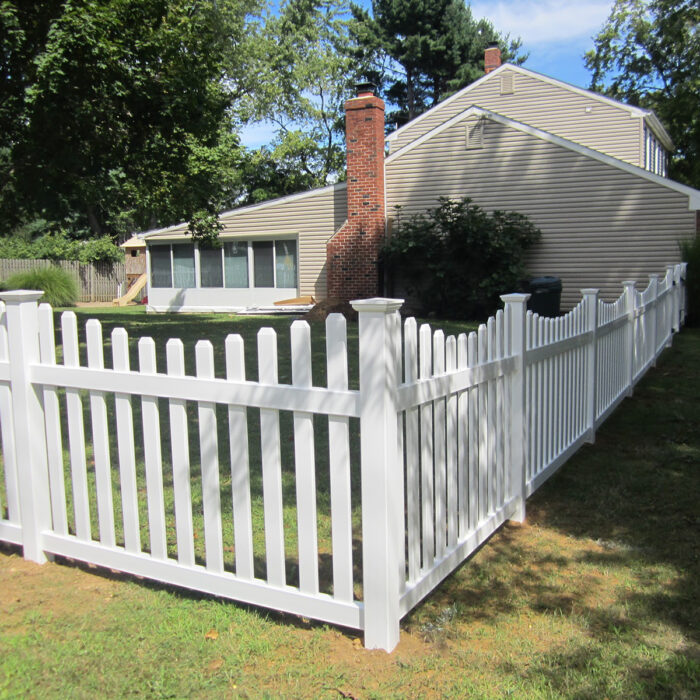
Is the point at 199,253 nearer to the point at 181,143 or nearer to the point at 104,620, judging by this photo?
the point at 181,143

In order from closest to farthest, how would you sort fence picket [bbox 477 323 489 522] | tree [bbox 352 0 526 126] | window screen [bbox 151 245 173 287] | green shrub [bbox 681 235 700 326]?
fence picket [bbox 477 323 489 522]
green shrub [bbox 681 235 700 326]
window screen [bbox 151 245 173 287]
tree [bbox 352 0 526 126]

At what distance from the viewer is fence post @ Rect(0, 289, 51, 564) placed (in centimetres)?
369

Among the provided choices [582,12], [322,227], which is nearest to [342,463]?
[322,227]

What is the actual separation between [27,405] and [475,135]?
52.1 feet

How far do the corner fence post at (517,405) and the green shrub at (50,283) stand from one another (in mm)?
22398

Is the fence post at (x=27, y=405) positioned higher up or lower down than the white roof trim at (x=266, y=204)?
lower down

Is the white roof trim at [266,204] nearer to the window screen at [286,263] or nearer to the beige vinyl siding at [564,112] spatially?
the window screen at [286,263]

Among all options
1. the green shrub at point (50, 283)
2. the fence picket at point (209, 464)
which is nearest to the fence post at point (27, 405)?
the fence picket at point (209, 464)

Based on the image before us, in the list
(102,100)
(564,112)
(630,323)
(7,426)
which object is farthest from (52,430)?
(564,112)

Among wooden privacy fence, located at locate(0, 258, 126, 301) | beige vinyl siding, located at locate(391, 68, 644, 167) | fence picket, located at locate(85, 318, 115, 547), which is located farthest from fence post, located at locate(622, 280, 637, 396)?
wooden privacy fence, located at locate(0, 258, 126, 301)

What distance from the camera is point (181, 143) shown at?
12.6 metres

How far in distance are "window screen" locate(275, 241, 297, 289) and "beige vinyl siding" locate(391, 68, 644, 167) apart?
590cm

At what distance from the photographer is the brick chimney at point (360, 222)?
18.0 metres

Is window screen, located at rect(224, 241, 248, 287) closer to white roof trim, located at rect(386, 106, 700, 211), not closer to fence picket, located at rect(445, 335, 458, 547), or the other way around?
white roof trim, located at rect(386, 106, 700, 211)
